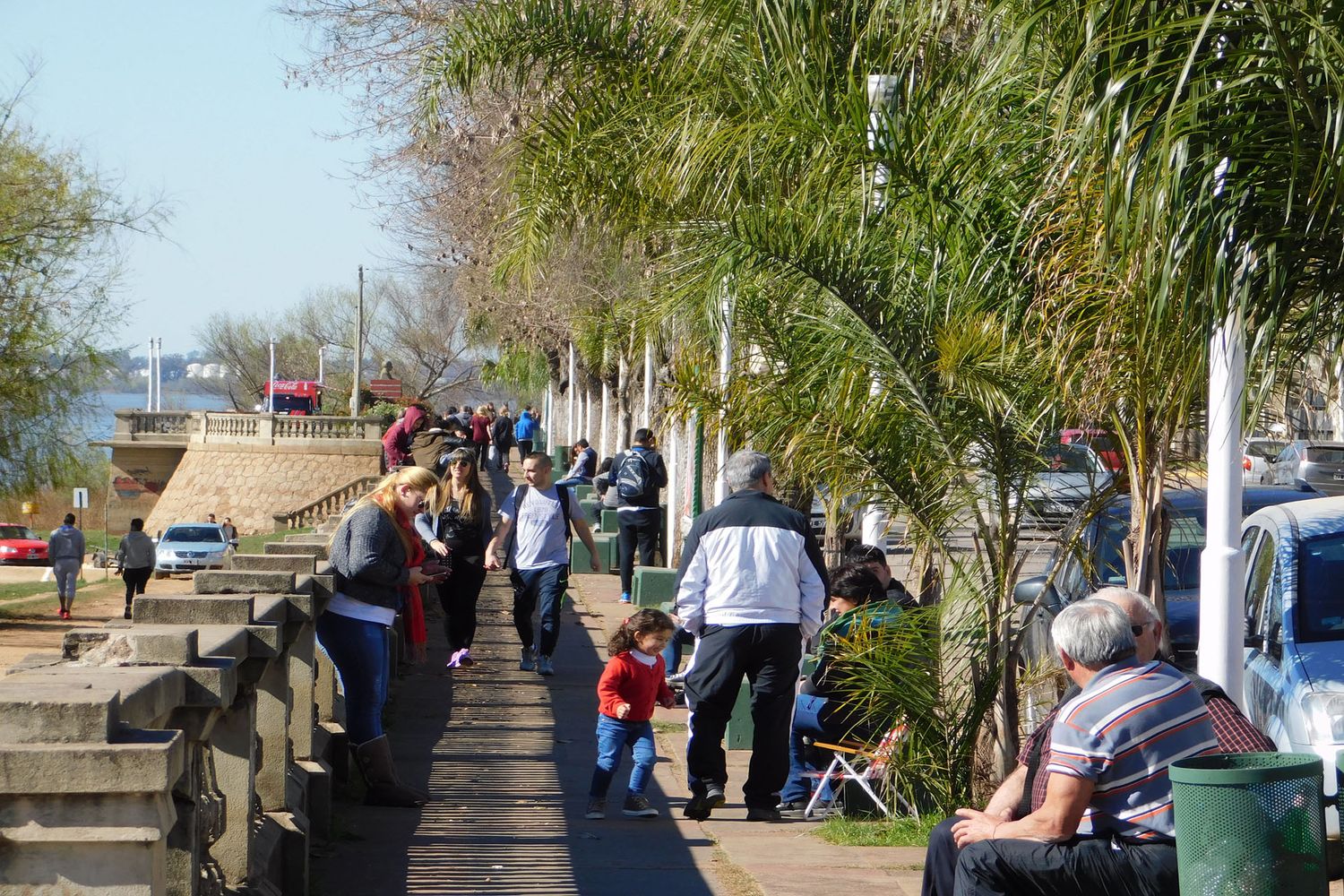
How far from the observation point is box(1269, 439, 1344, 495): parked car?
26375 mm

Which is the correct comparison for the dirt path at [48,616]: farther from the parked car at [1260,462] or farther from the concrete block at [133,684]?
the concrete block at [133,684]

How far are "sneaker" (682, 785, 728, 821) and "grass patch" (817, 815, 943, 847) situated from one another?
549 mm

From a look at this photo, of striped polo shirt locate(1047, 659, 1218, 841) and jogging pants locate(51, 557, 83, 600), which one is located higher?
striped polo shirt locate(1047, 659, 1218, 841)

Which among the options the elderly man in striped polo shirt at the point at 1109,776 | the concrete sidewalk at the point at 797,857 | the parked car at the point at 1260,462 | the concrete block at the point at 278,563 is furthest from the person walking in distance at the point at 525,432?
the elderly man in striped polo shirt at the point at 1109,776

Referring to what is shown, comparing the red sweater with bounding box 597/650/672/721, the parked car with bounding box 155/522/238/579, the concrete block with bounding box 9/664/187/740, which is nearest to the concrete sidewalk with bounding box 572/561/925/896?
the red sweater with bounding box 597/650/672/721

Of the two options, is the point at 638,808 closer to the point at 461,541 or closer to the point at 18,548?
the point at 461,541

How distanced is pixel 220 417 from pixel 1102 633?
66593 mm

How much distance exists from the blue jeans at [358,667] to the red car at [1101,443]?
3.61 meters

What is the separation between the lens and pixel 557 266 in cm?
2275

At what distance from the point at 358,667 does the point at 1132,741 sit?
4.38 metres

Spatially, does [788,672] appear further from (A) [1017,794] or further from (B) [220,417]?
(B) [220,417]

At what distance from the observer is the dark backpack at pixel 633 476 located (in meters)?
17.2

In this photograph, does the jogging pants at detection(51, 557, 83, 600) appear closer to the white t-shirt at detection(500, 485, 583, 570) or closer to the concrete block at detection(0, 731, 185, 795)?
the white t-shirt at detection(500, 485, 583, 570)

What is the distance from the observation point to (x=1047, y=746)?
5.09 metres
